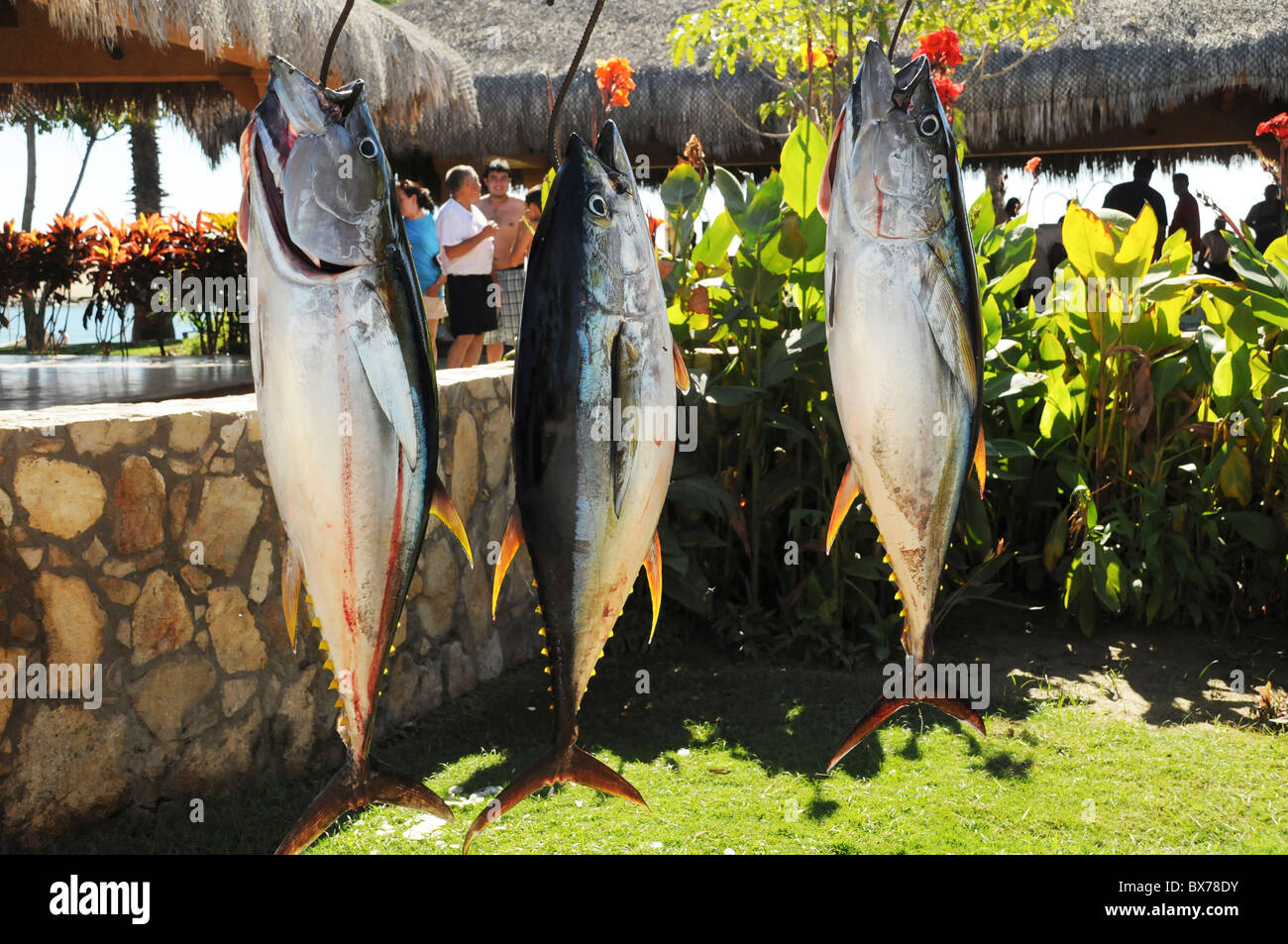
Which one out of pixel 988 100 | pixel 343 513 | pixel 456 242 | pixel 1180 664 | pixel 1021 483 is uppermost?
pixel 988 100

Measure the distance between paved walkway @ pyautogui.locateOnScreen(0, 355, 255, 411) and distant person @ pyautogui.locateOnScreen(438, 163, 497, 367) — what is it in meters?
1.35

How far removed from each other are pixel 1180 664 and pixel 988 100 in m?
8.46

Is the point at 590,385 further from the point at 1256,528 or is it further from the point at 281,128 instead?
the point at 1256,528

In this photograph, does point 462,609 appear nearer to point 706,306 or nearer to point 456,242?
point 706,306

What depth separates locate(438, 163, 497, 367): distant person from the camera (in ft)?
23.0

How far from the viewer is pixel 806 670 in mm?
4836

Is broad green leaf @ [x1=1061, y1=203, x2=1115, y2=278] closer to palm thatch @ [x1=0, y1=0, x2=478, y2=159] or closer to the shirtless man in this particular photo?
the shirtless man

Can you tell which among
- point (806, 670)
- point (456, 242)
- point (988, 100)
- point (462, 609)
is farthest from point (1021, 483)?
point (988, 100)

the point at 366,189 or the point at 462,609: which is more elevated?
the point at 366,189

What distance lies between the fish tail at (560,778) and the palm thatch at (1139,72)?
10.8 metres

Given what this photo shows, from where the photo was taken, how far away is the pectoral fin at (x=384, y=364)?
1439 mm

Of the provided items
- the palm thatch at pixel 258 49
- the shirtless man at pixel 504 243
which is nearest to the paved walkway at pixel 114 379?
the shirtless man at pixel 504 243

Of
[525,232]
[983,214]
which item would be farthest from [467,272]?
[983,214]

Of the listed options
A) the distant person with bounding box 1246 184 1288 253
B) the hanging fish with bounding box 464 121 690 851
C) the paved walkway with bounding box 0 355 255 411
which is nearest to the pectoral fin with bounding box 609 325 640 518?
the hanging fish with bounding box 464 121 690 851
